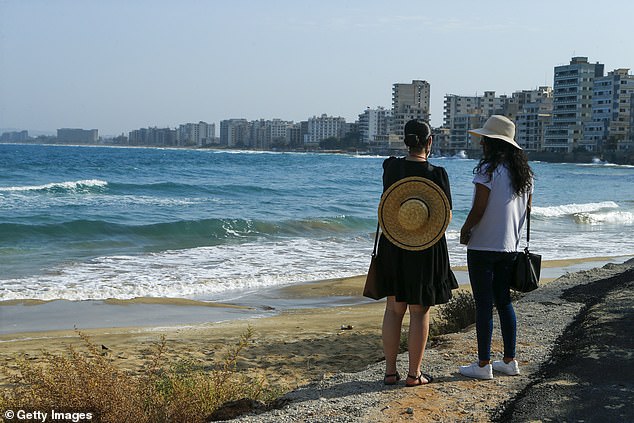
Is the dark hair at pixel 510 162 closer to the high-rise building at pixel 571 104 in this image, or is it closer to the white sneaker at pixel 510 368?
the white sneaker at pixel 510 368

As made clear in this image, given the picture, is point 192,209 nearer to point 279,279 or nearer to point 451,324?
point 279,279

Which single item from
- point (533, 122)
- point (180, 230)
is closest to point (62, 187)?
point (180, 230)

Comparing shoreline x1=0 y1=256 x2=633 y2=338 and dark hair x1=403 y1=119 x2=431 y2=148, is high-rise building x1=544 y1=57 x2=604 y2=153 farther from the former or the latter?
dark hair x1=403 y1=119 x2=431 y2=148

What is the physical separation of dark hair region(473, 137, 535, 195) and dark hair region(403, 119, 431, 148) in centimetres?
50

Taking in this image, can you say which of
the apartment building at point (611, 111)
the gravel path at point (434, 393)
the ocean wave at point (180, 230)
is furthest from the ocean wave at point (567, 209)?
the apartment building at point (611, 111)

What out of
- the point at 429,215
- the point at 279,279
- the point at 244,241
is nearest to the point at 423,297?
A: the point at 429,215

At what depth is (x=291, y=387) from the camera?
268 inches

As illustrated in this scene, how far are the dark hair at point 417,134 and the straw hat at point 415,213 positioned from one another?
0.72 feet

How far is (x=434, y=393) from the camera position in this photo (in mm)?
5168

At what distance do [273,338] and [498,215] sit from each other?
4401 mm

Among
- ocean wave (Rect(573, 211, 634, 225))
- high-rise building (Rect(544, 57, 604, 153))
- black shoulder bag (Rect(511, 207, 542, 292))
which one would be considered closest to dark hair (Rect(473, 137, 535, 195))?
black shoulder bag (Rect(511, 207, 542, 292))

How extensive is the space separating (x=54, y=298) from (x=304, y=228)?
12.8m

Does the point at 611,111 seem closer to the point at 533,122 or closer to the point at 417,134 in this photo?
the point at 533,122

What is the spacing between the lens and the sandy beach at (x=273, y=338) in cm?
731
